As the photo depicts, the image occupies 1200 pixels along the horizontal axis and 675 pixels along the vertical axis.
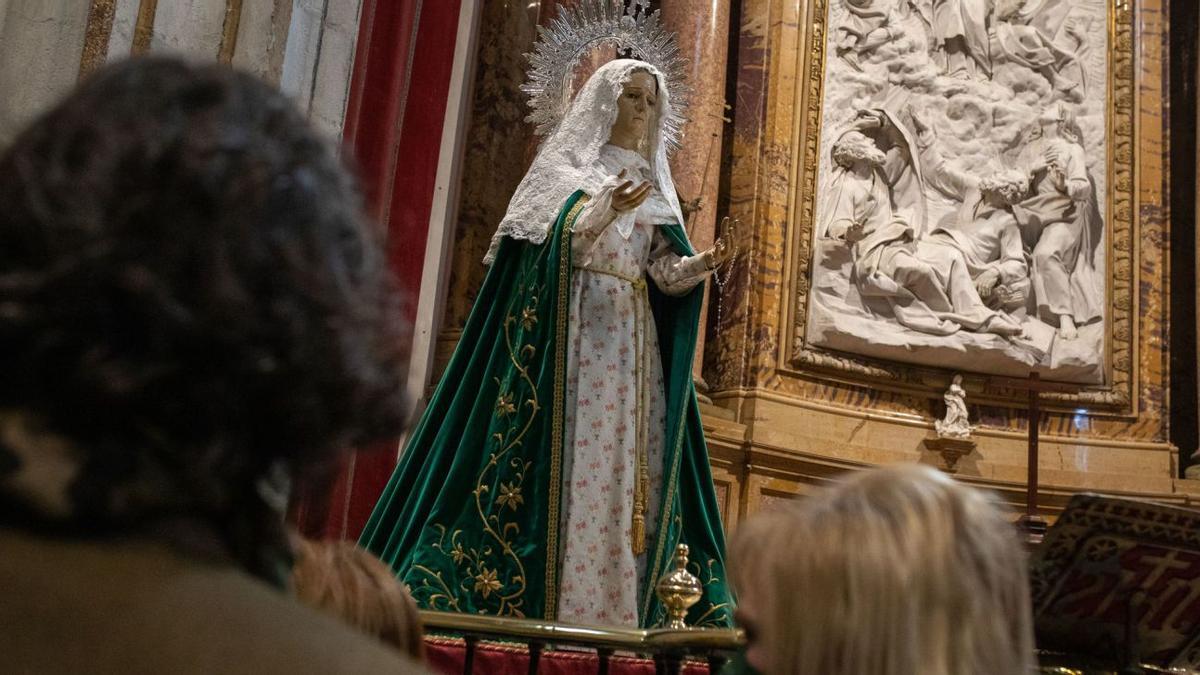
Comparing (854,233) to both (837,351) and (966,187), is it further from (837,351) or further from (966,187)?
(966,187)

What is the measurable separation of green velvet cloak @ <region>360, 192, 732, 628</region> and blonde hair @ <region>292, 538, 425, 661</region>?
247 centimetres

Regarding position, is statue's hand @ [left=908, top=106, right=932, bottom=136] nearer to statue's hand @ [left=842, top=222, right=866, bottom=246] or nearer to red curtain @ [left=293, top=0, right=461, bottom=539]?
statue's hand @ [left=842, top=222, right=866, bottom=246]

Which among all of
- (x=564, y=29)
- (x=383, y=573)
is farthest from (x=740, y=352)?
(x=383, y=573)

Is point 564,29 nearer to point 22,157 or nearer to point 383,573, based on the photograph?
point 383,573

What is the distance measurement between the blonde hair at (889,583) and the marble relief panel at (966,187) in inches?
212

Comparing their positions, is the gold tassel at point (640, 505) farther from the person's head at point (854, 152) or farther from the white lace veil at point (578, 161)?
the person's head at point (854, 152)

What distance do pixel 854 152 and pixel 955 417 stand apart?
1.43 metres

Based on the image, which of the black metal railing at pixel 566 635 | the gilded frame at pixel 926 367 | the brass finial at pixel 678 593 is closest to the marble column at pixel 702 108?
the gilded frame at pixel 926 367

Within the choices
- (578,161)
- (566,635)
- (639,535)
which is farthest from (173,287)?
(578,161)

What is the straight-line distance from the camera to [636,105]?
14.8 feet

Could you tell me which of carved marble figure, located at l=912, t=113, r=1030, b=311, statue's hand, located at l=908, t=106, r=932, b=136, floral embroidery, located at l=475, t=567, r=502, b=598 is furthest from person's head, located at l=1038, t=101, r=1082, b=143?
floral embroidery, located at l=475, t=567, r=502, b=598

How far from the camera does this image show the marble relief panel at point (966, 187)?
21.6ft

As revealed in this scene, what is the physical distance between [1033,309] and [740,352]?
5.27 feet

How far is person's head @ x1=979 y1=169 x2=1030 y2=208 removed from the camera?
22.5 ft
